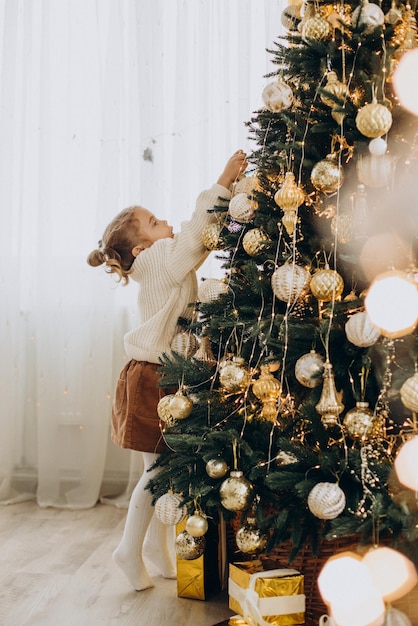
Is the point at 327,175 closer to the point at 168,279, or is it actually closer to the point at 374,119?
the point at 374,119

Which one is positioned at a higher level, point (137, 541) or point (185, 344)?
point (185, 344)

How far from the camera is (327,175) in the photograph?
1251 millimetres

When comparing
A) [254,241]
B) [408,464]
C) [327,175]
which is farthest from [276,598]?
[327,175]

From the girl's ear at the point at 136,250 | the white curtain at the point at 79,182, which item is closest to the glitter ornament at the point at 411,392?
the girl's ear at the point at 136,250

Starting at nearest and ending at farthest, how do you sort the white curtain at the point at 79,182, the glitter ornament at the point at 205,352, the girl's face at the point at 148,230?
1. the glitter ornament at the point at 205,352
2. the girl's face at the point at 148,230
3. the white curtain at the point at 79,182

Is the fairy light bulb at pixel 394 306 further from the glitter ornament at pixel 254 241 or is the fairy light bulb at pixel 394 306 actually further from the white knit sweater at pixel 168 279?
the white knit sweater at pixel 168 279

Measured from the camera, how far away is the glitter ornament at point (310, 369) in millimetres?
1234

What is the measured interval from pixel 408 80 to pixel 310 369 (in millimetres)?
571

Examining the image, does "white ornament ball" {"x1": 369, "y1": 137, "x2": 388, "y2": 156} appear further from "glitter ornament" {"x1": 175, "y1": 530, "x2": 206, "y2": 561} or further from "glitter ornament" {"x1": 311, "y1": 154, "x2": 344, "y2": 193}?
"glitter ornament" {"x1": 175, "y1": 530, "x2": 206, "y2": 561}

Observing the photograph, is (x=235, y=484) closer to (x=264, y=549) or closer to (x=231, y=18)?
(x=264, y=549)

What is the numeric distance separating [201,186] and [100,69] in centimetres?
60

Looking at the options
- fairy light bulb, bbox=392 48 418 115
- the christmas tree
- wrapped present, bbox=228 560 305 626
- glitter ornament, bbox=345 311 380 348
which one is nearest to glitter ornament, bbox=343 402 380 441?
the christmas tree

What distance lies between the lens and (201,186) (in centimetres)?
235

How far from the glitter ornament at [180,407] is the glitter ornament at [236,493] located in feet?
0.67
